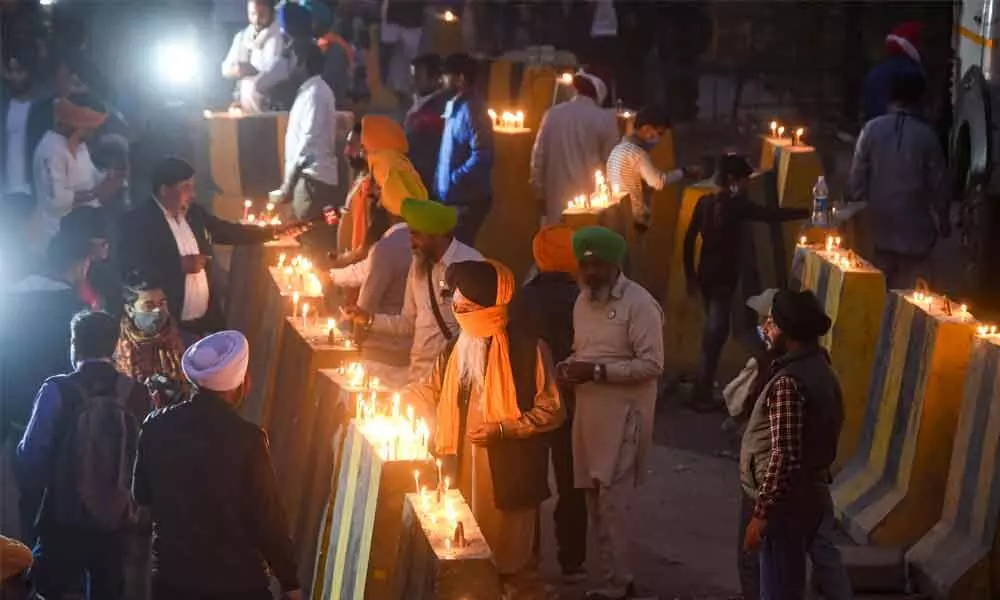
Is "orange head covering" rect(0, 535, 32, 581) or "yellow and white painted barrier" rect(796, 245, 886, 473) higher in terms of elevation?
"orange head covering" rect(0, 535, 32, 581)

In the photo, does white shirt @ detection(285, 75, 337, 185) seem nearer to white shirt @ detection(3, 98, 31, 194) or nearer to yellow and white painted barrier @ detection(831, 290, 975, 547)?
white shirt @ detection(3, 98, 31, 194)

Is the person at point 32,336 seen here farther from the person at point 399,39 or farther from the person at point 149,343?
the person at point 399,39

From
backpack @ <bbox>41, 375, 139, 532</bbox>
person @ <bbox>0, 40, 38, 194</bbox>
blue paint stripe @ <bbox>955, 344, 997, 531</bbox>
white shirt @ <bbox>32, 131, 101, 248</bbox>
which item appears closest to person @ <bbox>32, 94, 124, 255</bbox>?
white shirt @ <bbox>32, 131, 101, 248</bbox>

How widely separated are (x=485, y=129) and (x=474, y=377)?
5.92 metres

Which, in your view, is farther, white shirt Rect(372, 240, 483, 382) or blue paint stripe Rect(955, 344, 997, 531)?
white shirt Rect(372, 240, 483, 382)

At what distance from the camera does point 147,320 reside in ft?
34.4

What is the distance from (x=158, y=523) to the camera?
23.7 feet

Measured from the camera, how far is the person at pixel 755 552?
8.30 m

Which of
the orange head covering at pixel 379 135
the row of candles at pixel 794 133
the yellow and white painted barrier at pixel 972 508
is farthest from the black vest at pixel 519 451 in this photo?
the row of candles at pixel 794 133

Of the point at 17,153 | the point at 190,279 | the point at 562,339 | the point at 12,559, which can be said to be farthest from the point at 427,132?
the point at 12,559

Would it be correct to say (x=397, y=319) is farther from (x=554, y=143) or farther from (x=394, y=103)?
(x=394, y=103)

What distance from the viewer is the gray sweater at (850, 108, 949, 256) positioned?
1369cm

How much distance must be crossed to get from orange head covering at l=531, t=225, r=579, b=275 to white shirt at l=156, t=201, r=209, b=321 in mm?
2489

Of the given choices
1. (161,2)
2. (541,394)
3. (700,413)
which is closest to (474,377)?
(541,394)
